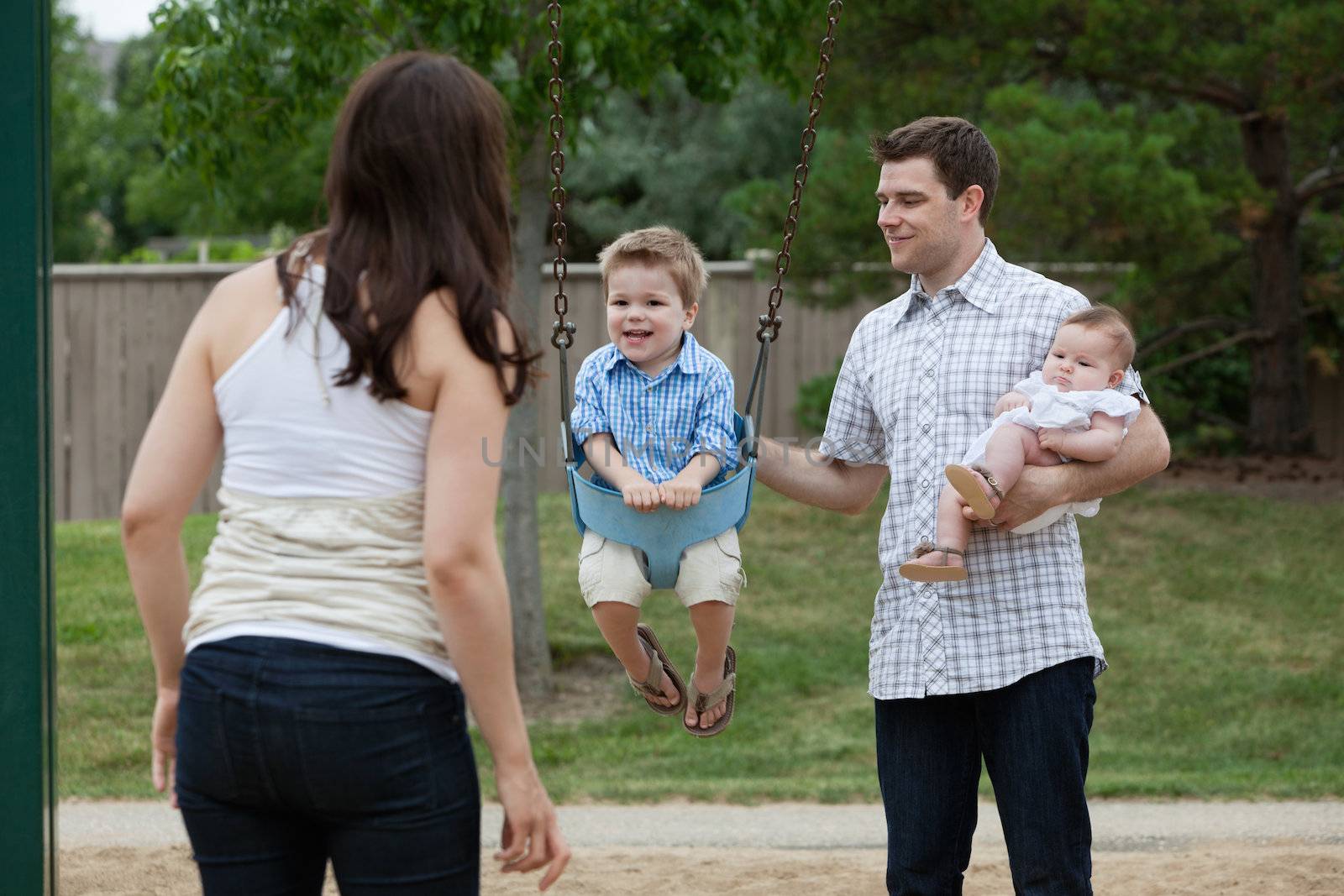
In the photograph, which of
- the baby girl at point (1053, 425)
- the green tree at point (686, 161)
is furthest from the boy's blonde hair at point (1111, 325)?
the green tree at point (686, 161)

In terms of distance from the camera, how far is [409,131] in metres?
2.04

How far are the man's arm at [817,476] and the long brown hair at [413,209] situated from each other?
1.37 metres

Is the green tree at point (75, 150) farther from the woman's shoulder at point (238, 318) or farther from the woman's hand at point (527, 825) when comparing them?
the woman's hand at point (527, 825)

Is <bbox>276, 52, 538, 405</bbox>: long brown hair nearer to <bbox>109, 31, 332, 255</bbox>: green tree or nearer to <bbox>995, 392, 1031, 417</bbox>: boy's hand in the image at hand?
<bbox>995, 392, 1031, 417</bbox>: boy's hand

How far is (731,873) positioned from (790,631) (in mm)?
4102

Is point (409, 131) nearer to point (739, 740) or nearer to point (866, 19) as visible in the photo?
point (739, 740)

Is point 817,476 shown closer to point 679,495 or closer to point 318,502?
point 679,495

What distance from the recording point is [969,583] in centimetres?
296

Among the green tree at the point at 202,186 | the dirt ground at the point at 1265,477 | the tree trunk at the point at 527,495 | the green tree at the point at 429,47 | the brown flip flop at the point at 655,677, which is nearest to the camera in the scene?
the brown flip flop at the point at 655,677

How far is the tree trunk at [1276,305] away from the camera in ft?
34.8

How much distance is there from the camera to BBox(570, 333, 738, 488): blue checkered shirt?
3.38 meters

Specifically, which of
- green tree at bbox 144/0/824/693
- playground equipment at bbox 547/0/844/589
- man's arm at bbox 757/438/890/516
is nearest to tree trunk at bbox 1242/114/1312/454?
green tree at bbox 144/0/824/693

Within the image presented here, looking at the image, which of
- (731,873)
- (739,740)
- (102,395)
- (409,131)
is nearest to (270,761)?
(409,131)

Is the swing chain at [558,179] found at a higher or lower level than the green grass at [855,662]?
higher
